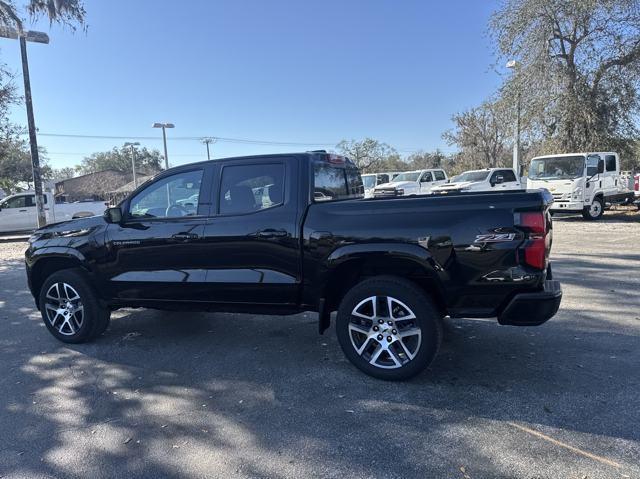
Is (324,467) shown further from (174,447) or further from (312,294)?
(312,294)

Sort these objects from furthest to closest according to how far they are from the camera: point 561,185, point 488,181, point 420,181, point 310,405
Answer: point 420,181 → point 488,181 → point 561,185 → point 310,405

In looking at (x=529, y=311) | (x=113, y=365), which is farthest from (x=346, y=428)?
(x=113, y=365)

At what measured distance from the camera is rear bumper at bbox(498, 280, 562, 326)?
3.50 meters

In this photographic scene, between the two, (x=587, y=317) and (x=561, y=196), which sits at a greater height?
(x=561, y=196)

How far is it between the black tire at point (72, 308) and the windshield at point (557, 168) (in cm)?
1592

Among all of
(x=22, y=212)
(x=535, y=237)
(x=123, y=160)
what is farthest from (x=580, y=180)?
(x=123, y=160)

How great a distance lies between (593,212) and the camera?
54.6 ft

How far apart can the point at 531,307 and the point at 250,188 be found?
8.35 feet

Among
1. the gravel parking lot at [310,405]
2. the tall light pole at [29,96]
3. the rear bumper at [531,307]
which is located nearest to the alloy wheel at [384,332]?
the gravel parking lot at [310,405]

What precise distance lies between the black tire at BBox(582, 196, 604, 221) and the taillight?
14804 millimetres

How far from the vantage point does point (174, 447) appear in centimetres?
307

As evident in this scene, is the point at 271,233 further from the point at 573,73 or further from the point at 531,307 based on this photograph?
the point at 573,73

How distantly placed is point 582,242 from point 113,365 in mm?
11096

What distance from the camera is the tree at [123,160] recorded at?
9119cm
